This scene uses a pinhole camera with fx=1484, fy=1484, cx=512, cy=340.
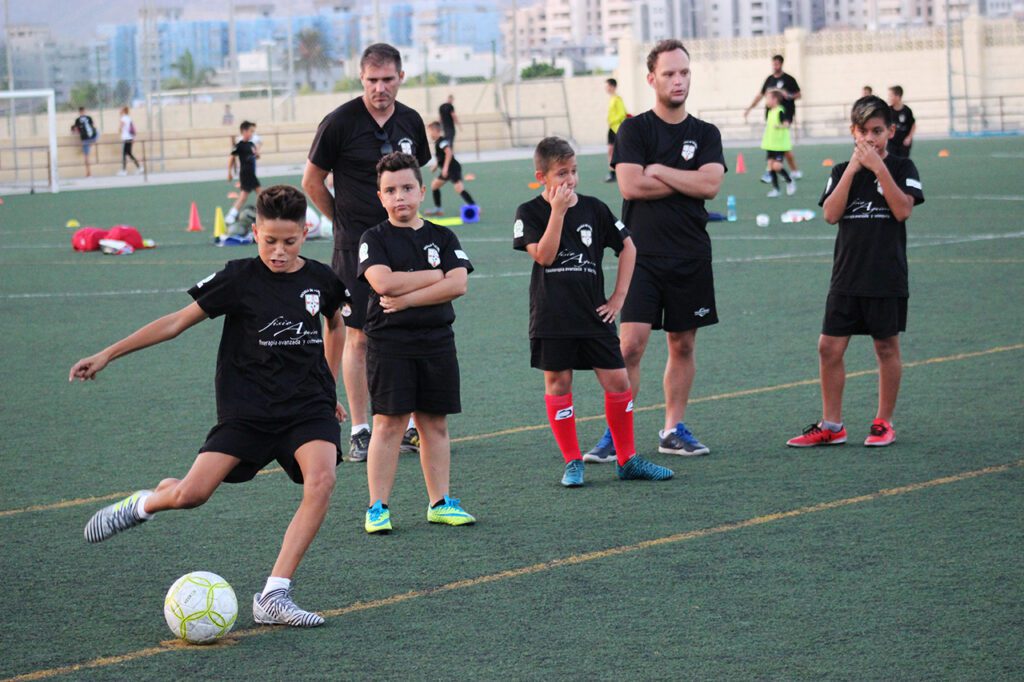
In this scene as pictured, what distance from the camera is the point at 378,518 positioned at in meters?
6.70

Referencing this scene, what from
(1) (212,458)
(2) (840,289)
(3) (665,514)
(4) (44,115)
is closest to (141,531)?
(1) (212,458)

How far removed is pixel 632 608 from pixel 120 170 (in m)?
46.8

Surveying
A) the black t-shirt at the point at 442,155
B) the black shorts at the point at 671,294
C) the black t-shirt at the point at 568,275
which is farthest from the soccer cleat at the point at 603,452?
the black t-shirt at the point at 442,155

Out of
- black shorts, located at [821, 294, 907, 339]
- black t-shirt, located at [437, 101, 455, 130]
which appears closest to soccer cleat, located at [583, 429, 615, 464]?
black shorts, located at [821, 294, 907, 339]

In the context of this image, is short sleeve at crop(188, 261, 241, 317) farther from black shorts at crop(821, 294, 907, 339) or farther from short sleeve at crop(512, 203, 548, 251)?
black shorts at crop(821, 294, 907, 339)

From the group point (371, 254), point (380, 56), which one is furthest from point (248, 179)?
point (371, 254)

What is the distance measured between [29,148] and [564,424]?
36518 mm

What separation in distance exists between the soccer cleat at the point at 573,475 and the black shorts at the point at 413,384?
3.23 ft

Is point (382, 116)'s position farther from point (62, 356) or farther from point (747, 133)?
point (747, 133)

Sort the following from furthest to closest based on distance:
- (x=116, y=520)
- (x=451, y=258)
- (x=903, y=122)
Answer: (x=903, y=122) → (x=451, y=258) → (x=116, y=520)

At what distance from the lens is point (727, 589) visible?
18.8ft

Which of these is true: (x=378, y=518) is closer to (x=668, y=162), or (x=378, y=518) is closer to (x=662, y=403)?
(x=668, y=162)

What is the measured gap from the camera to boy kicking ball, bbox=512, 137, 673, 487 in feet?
24.6

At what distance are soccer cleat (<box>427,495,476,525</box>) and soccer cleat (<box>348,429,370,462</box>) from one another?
1600mm
